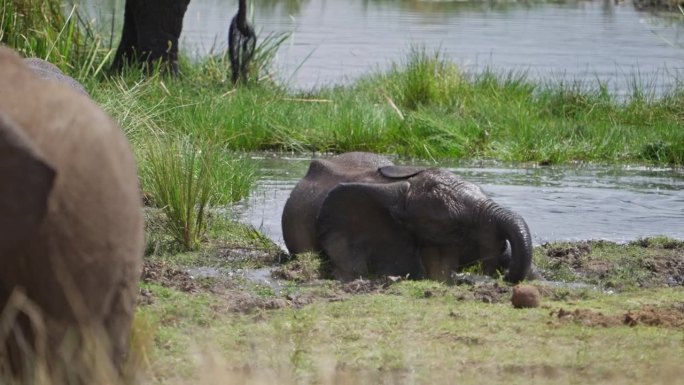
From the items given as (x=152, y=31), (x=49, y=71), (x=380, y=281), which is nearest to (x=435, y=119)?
(x=152, y=31)

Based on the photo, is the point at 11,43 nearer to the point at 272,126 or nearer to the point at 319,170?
the point at 272,126

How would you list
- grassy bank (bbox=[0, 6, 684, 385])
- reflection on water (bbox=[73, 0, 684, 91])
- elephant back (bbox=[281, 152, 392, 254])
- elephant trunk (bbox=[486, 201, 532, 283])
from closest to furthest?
grassy bank (bbox=[0, 6, 684, 385]), elephant trunk (bbox=[486, 201, 532, 283]), elephant back (bbox=[281, 152, 392, 254]), reflection on water (bbox=[73, 0, 684, 91])

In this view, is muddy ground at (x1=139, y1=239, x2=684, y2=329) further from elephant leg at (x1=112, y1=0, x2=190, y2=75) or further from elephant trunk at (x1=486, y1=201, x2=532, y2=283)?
elephant leg at (x1=112, y1=0, x2=190, y2=75)

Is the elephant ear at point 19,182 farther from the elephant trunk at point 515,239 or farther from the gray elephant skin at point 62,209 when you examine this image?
the elephant trunk at point 515,239

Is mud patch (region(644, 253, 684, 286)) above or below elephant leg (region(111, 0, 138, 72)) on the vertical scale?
below

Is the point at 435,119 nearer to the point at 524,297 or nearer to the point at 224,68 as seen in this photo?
the point at 224,68

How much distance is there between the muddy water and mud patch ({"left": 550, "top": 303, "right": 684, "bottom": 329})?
9.64 ft

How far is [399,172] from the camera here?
9.15 m

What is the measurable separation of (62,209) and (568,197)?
27.4 ft

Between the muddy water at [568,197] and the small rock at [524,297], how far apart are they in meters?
2.64

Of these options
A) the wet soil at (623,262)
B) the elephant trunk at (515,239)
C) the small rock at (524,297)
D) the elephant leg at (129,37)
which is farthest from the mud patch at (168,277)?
the elephant leg at (129,37)

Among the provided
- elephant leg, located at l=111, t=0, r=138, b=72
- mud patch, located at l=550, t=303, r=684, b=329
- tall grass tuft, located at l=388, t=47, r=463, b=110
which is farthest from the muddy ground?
elephant leg, located at l=111, t=0, r=138, b=72

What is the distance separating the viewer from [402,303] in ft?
24.0

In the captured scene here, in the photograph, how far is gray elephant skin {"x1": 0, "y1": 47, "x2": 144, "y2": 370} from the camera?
3.89m
